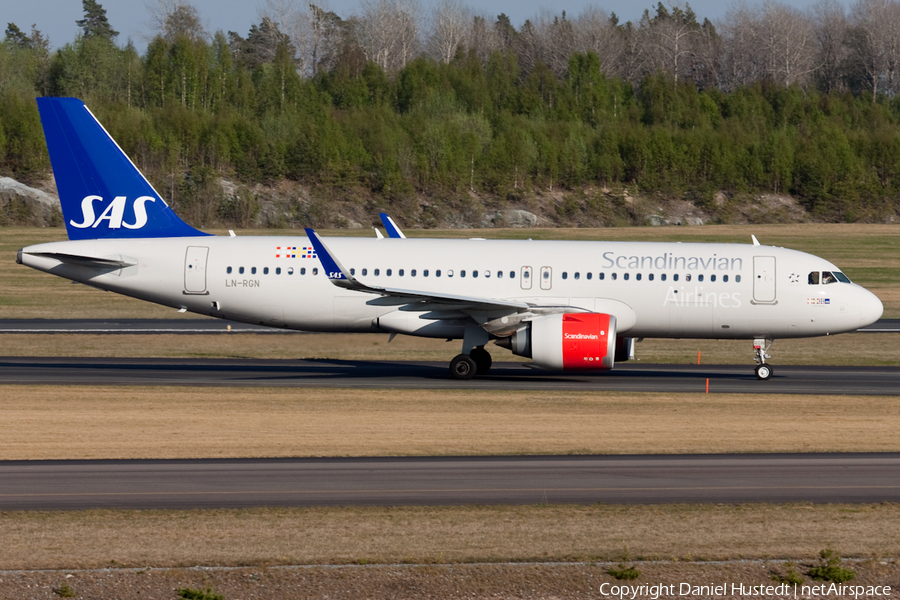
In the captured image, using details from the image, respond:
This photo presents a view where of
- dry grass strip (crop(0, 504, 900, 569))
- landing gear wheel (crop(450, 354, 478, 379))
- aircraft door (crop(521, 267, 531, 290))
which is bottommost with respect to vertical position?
dry grass strip (crop(0, 504, 900, 569))

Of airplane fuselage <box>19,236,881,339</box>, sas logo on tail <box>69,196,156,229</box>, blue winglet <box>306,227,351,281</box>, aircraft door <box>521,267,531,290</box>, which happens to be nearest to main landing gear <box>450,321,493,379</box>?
airplane fuselage <box>19,236,881,339</box>

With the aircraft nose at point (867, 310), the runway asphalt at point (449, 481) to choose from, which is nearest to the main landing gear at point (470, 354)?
the aircraft nose at point (867, 310)

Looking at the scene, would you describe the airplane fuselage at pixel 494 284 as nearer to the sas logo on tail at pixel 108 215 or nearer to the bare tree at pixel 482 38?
the sas logo on tail at pixel 108 215

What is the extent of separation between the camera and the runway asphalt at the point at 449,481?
14.8 meters

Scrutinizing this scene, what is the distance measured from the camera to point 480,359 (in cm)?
2927

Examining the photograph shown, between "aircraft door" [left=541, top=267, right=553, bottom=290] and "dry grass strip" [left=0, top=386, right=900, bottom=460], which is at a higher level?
"aircraft door" [left=541, top=267, right=553, bottom=290]

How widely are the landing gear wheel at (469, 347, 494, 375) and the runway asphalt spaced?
1118cm

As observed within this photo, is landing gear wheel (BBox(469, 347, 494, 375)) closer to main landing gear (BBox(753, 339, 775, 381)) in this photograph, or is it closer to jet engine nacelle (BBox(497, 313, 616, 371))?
jet engine nacelle (BBox(497, 313, 616, 371))

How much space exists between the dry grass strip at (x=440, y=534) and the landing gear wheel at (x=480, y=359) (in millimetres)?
14846

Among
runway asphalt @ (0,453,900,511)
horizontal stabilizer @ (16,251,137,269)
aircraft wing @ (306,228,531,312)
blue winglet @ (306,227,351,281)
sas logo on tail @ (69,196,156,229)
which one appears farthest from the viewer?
sas logo on tail @ (69,196,156,229)

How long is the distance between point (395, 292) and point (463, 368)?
3.29m

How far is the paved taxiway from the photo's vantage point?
2717 cm

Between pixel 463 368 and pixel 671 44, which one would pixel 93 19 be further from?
pixel 463 368

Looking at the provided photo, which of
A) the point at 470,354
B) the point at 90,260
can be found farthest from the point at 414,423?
the point at 90,260
